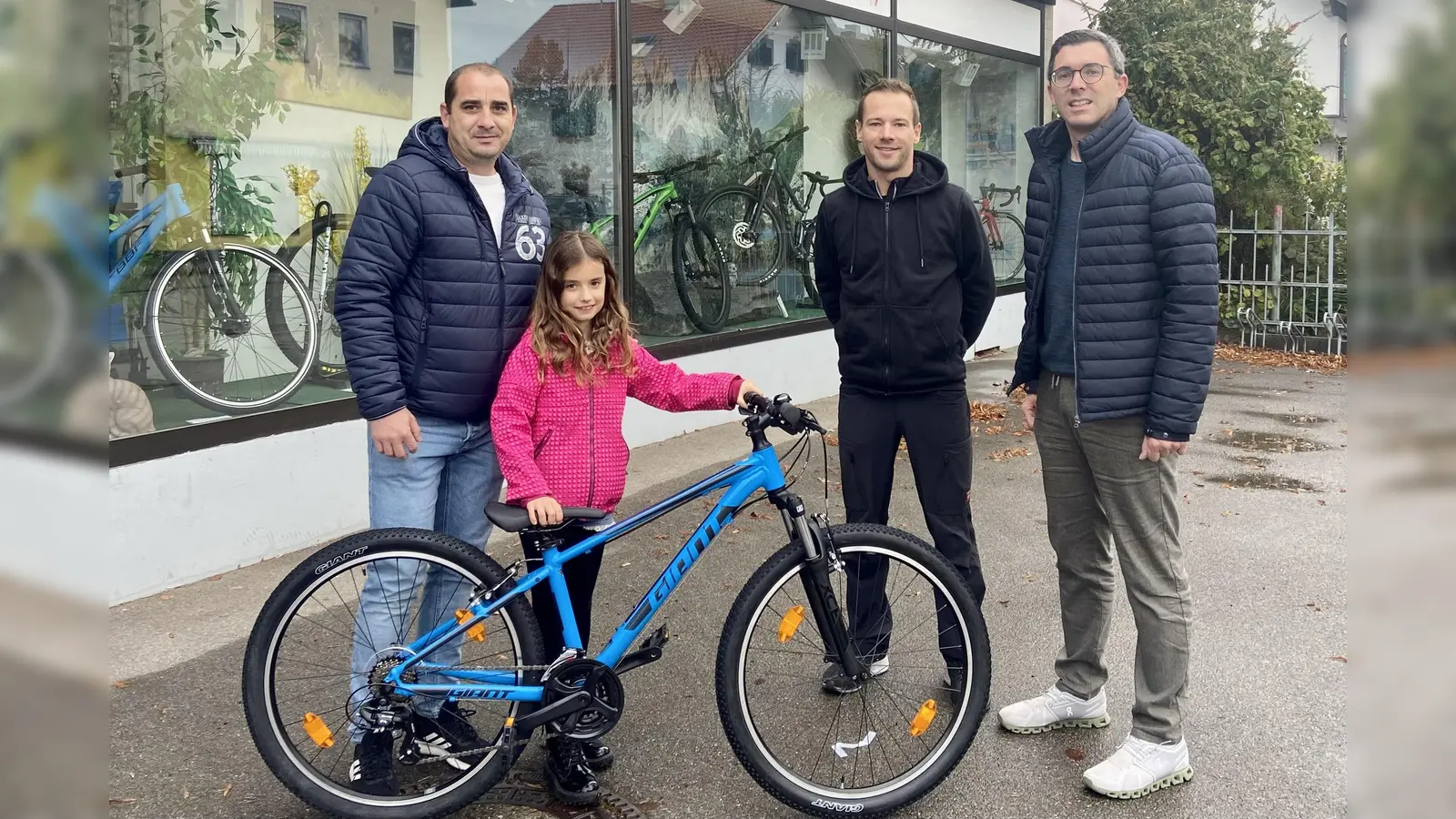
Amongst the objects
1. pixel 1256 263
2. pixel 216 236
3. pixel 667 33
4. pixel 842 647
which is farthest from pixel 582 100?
pixel 1256 263

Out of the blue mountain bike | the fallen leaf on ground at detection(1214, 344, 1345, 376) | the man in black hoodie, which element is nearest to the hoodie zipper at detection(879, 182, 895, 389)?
the man in black hoodie

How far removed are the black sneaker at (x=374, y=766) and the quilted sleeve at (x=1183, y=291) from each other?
230 cm

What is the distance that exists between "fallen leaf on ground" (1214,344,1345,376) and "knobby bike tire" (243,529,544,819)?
1059 cm

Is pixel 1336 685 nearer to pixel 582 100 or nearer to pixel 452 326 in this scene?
pixel 452 326

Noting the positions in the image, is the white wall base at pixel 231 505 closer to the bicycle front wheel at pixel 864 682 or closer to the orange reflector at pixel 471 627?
the orange reflector at pixel 471 627

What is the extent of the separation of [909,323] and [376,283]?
1695 mm

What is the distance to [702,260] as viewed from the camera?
9320mm

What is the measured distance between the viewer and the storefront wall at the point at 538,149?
5.49 metres

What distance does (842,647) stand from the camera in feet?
11.4

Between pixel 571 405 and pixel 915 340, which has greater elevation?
pixel 915 340

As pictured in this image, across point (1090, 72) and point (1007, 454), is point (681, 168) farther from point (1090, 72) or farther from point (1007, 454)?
point (1090, 72)

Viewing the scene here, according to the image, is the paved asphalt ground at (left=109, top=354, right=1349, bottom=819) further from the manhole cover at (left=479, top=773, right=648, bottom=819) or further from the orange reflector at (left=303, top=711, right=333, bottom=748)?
the orange reflector at (left=303, top=711, right=333, bottom=748)

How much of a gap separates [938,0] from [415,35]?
7.13 m

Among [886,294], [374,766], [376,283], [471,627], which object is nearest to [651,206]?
[886,294]
